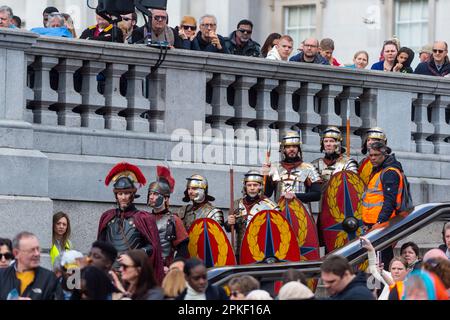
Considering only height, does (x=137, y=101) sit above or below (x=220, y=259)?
above

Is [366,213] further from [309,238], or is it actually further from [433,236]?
[433,236]

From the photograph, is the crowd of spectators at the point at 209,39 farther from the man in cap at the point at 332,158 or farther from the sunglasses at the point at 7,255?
the sunglasses at the point at 7,255

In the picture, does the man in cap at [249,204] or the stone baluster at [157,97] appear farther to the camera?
the stone baluster at [157,97]

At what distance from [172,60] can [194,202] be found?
1.55 meters

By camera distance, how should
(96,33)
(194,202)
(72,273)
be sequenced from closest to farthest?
(72,273) → (194,202) → (96,33)

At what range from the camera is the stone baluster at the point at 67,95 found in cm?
1922

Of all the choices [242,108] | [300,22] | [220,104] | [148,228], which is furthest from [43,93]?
[300,22]

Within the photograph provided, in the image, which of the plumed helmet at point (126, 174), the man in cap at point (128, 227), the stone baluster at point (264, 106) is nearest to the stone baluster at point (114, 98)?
the plumed helmet at point (126, 174)

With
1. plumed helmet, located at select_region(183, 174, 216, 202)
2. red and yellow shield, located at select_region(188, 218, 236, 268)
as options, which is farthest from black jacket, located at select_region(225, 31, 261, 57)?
red and yellow shield, located at select_region(188, 218, 236, 268)

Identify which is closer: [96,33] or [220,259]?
[220,259]

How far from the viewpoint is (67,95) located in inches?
757

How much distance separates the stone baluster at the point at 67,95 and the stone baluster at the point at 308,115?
2.70 metres
